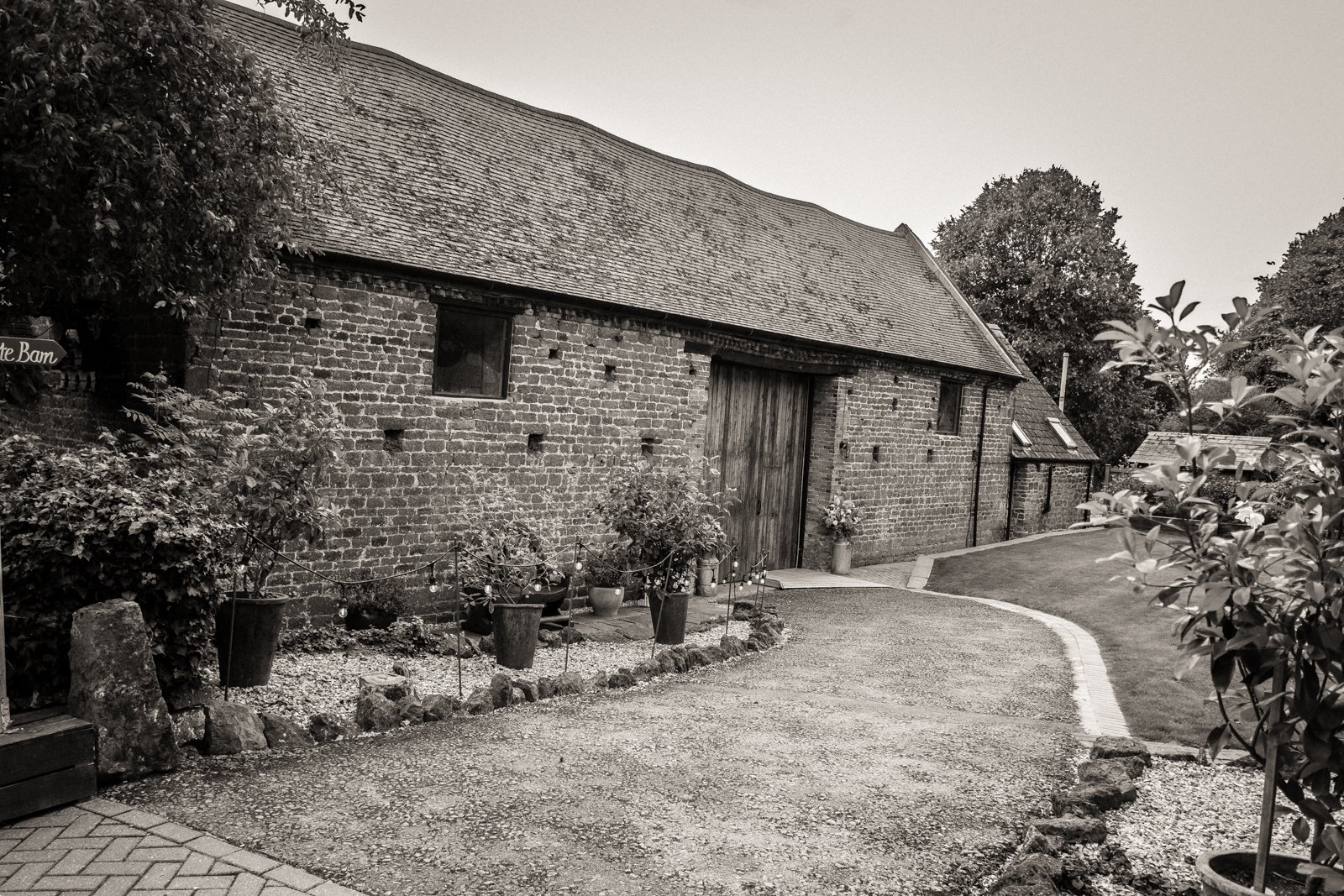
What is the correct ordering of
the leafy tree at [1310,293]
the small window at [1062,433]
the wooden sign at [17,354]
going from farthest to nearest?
the leafy tree at [1310,293] → the small window at [1062,433] → the wooden sign at [17,354]

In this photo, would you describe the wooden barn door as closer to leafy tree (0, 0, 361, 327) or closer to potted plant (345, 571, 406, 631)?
potted plant (345, 571, 406, 631)

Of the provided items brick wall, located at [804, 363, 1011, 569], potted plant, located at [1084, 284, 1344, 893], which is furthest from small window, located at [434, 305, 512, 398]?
potted plant, located at [1084, 284, 1344, 893]

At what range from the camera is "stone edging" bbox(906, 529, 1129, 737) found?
792 cm

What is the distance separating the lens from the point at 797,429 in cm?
1700

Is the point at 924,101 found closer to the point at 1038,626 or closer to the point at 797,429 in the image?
the point at 797,429

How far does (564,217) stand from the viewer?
13.4m

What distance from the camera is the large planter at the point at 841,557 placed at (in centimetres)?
1694

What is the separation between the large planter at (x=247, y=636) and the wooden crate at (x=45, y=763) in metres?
2.01

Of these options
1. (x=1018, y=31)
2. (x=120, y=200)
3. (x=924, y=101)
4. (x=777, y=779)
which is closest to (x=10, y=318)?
(x=120, y=200)

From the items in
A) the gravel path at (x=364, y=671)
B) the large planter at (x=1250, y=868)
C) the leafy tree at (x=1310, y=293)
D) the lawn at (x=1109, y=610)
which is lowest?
the gravel path at (x=364, y=671)

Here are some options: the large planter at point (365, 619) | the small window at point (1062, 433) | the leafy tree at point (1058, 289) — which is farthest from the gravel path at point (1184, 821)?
the leafy tree at point (1058, 289)

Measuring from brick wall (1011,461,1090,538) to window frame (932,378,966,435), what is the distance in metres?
3.46

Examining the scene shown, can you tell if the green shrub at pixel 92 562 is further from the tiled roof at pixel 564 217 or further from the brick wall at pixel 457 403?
the tiled roof at pixel 564 217

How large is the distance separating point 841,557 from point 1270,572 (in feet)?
45.4
